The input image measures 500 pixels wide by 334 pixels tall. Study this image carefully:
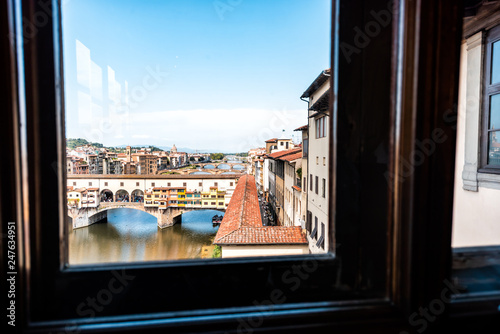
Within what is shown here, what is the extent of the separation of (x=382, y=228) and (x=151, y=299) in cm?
52

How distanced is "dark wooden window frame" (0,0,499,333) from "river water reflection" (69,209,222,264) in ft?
14.0

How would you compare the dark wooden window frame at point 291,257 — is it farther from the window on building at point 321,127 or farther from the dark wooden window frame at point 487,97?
the window on building at point 321,127

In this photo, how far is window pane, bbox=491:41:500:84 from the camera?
2064mm

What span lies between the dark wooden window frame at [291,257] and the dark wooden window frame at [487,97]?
2196 mm

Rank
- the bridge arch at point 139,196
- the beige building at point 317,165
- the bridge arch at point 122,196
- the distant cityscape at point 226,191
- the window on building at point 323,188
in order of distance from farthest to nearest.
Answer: the bridge arch at point 139,196
the bridge arch at point 122,196
the window on building at point 323,188
the beige building at point 317,165
the distant cityscape at point 226,191

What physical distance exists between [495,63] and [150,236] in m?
10.4

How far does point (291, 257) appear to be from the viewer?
22.9 inches

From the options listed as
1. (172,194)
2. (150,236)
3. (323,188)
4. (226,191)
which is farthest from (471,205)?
(226,191)

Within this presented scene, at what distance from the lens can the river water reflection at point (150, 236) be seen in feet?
20.1

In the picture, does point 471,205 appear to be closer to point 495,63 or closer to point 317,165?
point 495,63

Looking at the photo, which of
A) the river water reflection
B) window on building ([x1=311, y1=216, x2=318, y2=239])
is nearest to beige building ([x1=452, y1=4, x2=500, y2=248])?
window on building ([x1=311, y1=216, x2=318, y2=239])

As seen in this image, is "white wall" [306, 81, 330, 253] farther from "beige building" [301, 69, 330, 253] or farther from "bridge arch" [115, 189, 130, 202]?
"bridge arch" [115, 189, 130, 202]

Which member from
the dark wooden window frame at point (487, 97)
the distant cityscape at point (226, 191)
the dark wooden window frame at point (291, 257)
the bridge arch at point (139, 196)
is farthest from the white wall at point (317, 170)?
the bridge arch at point (139, 196)

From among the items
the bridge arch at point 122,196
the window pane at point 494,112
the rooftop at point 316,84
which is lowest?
the bridge arch at point 122,196
